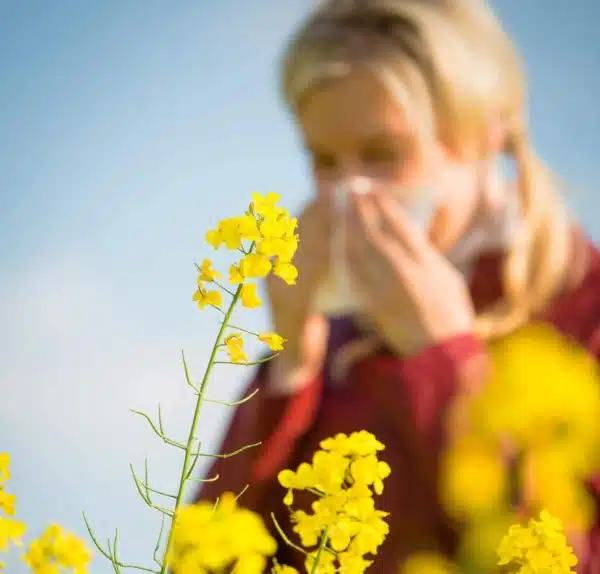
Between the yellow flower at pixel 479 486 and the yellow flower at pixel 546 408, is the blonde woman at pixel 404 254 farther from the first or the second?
the yellow flower at pixel 546 408

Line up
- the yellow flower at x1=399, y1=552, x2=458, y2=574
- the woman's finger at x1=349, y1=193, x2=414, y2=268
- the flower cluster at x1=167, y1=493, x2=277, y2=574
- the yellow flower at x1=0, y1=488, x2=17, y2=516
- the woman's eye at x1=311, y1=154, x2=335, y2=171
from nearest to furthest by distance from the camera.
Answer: the flower cluster at x1=167, y1=493, x2=277, y2=574, the yellow flower at x1=0, y1=488, x2=17, y2=516, the yellow flower at x1=399, y1=552, x2=458, y2=574, the woman's finger at x1=349, y1=193, x2=414, y2=268, the woman's eye at x1=311, y1=154, x2=335, y2=171

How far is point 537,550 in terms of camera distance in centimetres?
32

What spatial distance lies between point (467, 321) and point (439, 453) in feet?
0.45

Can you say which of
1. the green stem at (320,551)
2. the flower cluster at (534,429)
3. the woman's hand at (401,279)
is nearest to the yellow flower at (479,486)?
the flower cluster at (534,429)

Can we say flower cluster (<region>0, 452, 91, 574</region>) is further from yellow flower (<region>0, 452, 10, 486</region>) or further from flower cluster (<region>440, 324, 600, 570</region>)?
flower cluster (<region>440, 324, 600, 570</region>)

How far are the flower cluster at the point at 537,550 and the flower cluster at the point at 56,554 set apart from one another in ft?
0.55

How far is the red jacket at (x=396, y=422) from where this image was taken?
0.65 m

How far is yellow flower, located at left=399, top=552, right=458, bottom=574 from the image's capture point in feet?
1.23

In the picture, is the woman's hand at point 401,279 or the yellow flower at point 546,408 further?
the woman's hand at point 401,279

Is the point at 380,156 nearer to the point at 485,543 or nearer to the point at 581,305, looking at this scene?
the point at 581,305

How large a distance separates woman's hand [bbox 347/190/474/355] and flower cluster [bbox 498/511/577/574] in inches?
14.9

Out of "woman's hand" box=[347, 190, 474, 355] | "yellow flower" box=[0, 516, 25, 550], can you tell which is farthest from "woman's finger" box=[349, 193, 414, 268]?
"yellow flower" box=[0, 516, 25, 550]

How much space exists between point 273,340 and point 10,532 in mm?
105

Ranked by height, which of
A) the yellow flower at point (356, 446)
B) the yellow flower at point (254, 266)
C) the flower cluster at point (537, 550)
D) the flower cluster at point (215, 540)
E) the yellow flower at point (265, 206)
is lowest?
the flower cluster at point (215, 540)
